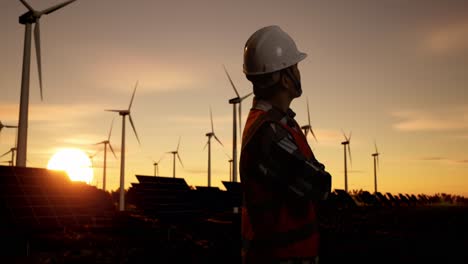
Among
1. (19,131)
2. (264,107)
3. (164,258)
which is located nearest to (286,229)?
(264,107)

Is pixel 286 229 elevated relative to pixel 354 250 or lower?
elevated

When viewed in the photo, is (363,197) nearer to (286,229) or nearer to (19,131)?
(19,131)

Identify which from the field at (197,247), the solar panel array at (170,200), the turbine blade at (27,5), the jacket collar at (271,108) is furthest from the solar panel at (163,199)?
the turbine blade at (27,5)

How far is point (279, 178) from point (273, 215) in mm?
246

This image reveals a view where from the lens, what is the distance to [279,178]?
10.4 feet

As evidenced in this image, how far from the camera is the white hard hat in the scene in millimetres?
3527

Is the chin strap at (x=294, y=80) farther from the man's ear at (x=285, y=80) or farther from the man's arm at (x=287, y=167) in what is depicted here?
the man's arm at (x=287, y=167)

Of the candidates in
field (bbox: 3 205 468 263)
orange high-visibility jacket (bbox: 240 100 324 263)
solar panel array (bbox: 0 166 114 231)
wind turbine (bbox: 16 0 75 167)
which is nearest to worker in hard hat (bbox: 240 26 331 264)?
orange high-visibility jacket (bbox: 240 100 324 263)

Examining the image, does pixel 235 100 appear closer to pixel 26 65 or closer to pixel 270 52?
pixel 26 65

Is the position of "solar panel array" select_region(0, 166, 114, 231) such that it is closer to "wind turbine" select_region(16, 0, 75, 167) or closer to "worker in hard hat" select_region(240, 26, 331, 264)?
"wind turbine" select_region(16, 0, 75, 167)

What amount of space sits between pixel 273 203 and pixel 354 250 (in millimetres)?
11294

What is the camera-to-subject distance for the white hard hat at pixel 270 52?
3527 millimetres

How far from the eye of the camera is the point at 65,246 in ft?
45.4

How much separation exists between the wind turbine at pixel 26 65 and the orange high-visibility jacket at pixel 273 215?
1871cm
